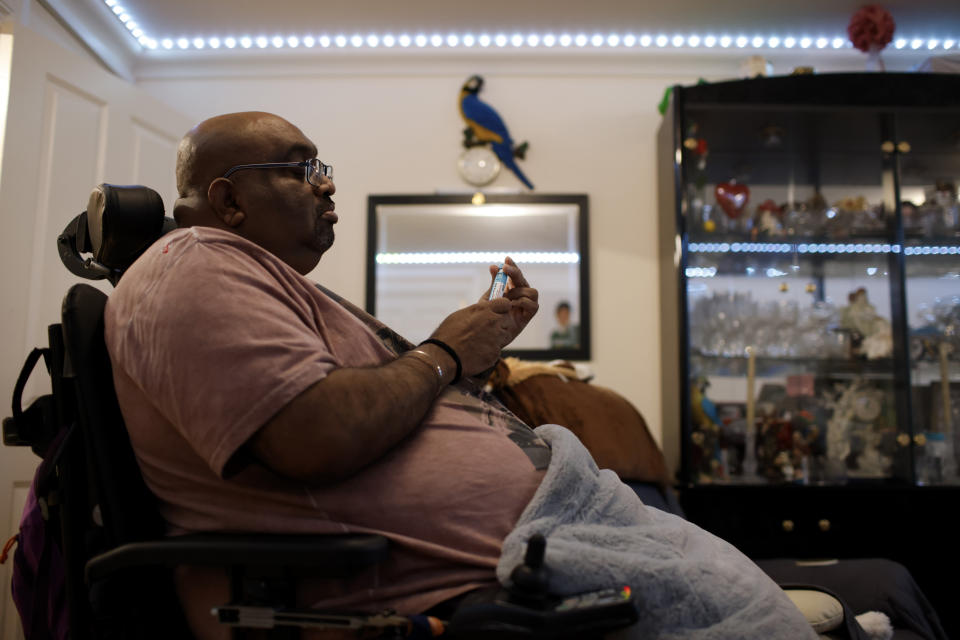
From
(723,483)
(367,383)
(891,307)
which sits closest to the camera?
(367,383)

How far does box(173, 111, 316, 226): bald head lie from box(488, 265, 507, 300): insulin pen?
1.45 ft

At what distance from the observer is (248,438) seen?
75 cm

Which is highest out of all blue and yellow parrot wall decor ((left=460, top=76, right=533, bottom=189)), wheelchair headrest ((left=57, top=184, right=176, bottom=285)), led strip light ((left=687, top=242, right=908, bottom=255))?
blue and yellow parrot wall decor ((left=460, top=76, right=533, bottom=189))

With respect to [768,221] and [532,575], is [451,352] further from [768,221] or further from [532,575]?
[768,221]

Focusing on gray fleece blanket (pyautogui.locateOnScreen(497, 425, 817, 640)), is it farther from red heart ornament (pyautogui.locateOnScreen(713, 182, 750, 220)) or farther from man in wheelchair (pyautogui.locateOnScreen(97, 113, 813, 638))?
red heart ornament (pyautogui.locateOnScreen(713, 182, 750, 220))

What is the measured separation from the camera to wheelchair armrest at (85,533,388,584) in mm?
725

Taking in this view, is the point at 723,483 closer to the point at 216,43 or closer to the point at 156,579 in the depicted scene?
the point at 156,579

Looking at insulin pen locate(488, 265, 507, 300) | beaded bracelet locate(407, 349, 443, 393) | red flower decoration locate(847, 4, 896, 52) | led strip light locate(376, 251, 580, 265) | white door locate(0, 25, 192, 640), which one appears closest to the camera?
beaded bracelet locate(407, 349, 443, 393)

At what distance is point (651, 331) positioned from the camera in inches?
114

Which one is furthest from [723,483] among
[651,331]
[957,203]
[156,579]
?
[156,579]

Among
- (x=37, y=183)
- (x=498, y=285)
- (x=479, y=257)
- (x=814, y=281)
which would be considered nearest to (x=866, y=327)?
(x=814, y=281)

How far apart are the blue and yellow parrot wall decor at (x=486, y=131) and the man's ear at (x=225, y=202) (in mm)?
1948

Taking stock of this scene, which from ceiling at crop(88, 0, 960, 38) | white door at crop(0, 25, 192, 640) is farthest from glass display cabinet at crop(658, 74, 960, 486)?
white door at crop(0, 25, 192, 640)

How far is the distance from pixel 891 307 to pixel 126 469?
109 inches
